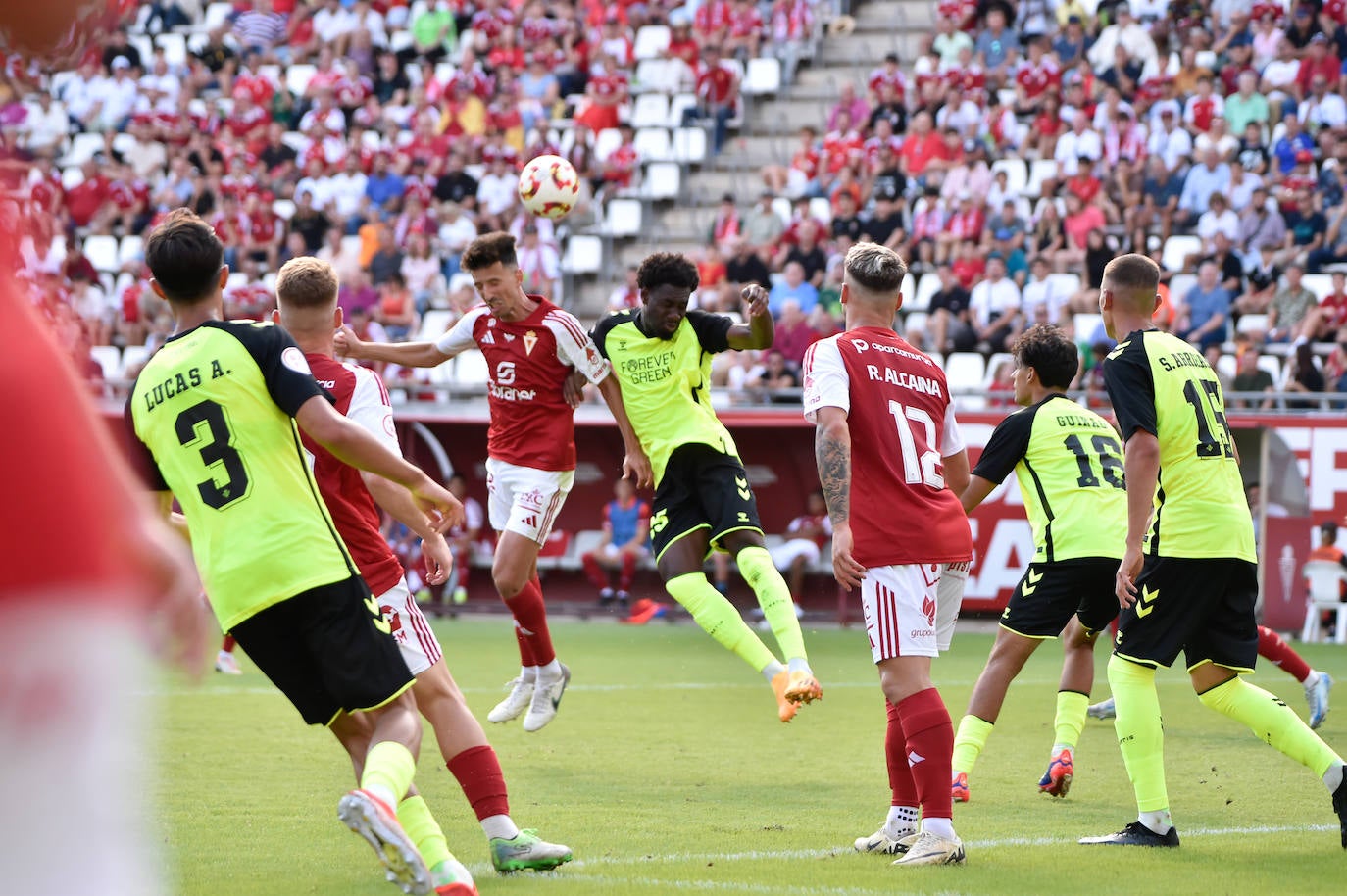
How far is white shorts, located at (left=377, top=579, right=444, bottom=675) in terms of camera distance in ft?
18.7

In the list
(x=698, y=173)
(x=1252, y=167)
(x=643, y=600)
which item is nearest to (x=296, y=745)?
(x=643, y=600)

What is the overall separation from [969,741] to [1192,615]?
4.82 ft

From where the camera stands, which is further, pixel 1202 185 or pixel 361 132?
pixel 361 132

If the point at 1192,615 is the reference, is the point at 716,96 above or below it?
above

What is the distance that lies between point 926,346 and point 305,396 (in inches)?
574

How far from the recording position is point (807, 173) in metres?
22.2

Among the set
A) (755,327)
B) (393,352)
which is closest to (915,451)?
(755,327)

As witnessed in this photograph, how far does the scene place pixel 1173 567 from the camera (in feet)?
20.9

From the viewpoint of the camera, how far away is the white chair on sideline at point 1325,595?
15539 mm

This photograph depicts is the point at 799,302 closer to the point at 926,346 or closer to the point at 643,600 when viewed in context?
the point at 926,346

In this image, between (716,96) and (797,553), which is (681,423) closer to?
(797,553)

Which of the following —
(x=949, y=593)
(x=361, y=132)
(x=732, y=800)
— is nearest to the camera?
(x=949, y=593)

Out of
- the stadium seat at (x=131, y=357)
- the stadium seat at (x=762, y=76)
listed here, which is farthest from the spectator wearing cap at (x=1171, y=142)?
the stadium seat at (x=131, y=357)

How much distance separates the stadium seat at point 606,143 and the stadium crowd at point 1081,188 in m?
2.27
